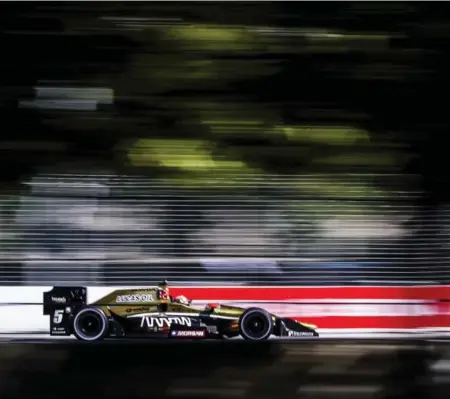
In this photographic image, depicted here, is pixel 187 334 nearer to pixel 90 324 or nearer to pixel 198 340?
pixel 198 340

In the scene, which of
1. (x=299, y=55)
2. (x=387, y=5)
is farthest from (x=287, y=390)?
(x=387, y=5)

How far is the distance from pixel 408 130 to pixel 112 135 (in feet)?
6.15

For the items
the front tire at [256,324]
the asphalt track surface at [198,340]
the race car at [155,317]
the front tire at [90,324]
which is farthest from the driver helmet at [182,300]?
the front tire at [90,324]

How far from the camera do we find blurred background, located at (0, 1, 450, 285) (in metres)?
4.32

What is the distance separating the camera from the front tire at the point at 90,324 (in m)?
4.33

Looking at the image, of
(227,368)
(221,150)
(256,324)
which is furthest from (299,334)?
(221,150)

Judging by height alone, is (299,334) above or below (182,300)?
below

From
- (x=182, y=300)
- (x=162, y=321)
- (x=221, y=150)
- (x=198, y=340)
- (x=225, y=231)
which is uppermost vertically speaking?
(x=221, y=150)

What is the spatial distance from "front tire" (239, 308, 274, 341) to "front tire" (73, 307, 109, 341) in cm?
86

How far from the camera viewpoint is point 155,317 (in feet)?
14.3

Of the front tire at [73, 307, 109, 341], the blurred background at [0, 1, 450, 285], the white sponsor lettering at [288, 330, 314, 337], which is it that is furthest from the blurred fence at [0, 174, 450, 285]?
the white sponsor lettering at [288, 330, 314, 337]

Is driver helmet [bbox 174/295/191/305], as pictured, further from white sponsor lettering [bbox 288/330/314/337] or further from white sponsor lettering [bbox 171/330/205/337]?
white sponsor lettering [bbox 288/330/314/337]

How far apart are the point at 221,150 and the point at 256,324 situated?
112cm

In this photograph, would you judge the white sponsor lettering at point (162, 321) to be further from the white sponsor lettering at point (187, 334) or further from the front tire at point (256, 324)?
the front tire at point (256, 324)
